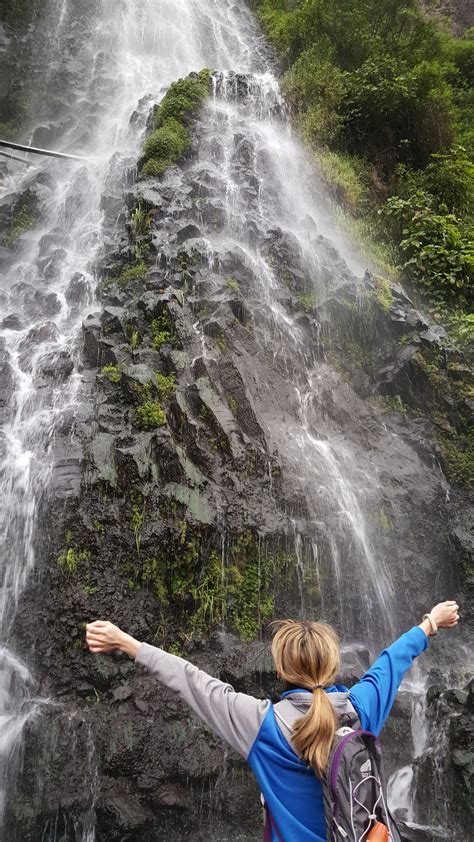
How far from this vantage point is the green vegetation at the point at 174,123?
13.4 meters

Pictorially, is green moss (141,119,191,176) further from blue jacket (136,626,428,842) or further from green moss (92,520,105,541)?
blue jacket (136,626,428,842)

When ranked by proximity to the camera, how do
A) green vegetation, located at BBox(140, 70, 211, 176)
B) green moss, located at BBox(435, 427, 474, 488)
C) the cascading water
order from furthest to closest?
green vegetation, located at BBox(140, 70, 211, 176) → green moss, located at BBox(435, 427, 474, 488) → the cascading water

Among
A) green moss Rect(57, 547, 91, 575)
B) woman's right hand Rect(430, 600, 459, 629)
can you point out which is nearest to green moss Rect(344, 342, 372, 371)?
green moss Rect(57, 547, 91, 575)

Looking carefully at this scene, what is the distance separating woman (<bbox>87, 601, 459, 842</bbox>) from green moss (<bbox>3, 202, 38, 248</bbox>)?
1438cm

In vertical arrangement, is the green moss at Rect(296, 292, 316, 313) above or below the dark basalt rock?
above

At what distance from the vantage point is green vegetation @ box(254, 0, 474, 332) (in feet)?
40.6

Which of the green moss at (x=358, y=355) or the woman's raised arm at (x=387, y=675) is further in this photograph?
the green moss at (x=358, y=355)

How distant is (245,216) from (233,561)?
8332 mm

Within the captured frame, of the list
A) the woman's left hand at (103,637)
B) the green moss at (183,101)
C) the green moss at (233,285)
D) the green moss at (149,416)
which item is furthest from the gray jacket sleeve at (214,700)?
the green moss at (183,101)

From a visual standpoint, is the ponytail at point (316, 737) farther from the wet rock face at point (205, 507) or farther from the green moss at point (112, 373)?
the green moss at point (112, 373)

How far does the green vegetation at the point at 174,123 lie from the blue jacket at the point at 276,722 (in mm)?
13363

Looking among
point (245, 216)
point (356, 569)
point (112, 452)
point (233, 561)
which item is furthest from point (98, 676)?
point (245, 216)

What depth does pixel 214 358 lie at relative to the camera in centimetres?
881

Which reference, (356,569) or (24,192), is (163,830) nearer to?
(356,569)
